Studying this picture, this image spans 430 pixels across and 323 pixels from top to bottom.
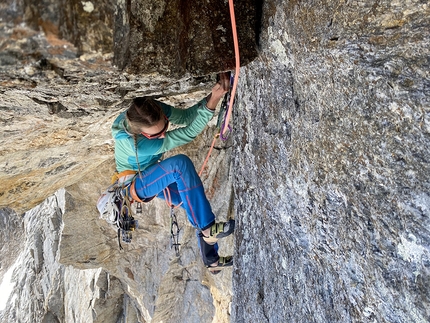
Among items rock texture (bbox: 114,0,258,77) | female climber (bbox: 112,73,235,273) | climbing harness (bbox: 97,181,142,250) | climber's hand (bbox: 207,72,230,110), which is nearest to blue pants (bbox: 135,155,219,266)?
female climber (bbox: 112,73,235,273)

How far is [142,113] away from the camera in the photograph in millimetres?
3979

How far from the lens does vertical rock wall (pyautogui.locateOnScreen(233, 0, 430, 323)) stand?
6.04ft

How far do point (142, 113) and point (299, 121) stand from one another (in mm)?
1766

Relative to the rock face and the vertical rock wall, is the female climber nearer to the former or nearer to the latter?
the rock face

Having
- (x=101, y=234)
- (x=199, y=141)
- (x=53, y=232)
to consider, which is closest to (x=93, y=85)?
(x=199, y=141)

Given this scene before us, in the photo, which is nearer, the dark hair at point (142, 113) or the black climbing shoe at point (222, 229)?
the dark hair at point (142, 113)

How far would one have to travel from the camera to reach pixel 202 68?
2984mm

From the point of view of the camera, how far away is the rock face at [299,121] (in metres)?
1.85

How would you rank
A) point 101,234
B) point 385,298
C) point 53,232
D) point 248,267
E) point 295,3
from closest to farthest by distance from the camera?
point 385,298 → point 295,3 → point 248,267 → point 101,234 → point 53,232

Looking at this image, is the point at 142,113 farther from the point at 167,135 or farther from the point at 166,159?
the point at 166,159

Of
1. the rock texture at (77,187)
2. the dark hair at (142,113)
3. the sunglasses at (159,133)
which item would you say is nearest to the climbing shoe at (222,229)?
the rock texture at (77,187)

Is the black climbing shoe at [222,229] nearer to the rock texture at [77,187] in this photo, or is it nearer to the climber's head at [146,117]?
the rock texture at [77,187]

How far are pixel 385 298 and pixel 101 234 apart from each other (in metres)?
7.11

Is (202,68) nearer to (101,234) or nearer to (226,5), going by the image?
(226,5)
